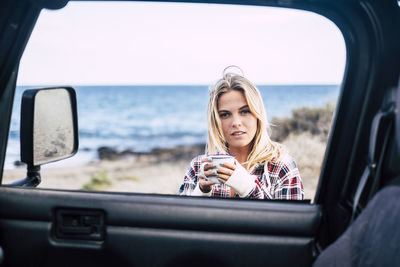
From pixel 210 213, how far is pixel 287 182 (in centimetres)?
45

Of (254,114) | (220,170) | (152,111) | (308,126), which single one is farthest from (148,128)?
(220,170)

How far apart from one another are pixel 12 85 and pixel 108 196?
2.38 ft

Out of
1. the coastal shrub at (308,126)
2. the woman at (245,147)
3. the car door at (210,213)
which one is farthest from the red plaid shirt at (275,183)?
the coastal shrub at (308,126)

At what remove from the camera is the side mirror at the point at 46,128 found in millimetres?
1785

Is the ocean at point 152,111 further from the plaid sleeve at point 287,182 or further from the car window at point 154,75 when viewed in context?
the plaid sleeve at point 287,182

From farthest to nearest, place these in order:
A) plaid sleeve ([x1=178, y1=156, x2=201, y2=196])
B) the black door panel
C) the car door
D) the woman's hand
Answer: plaid sleeve ([x1=178, y1=156, x2=201, y2=196])
the woman's hand
the black door panel
the car door

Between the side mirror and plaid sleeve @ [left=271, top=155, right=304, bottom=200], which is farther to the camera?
plaid sleeve @ [left=271, top=155, right=304, bottom=200]

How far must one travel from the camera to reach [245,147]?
2041 mm

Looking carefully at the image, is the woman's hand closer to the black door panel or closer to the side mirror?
the black door panel

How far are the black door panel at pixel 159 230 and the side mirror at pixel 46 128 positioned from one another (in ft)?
0.52

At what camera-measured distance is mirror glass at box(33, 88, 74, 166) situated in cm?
185

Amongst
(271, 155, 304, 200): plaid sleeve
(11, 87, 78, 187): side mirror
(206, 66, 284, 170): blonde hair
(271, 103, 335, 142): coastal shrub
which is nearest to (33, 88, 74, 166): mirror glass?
(11, 87, 78, 187): side mirror

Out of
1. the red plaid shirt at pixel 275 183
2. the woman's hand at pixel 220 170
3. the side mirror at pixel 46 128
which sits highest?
the side mirror at pixel 46 128

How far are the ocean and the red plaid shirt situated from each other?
23.7 meters
